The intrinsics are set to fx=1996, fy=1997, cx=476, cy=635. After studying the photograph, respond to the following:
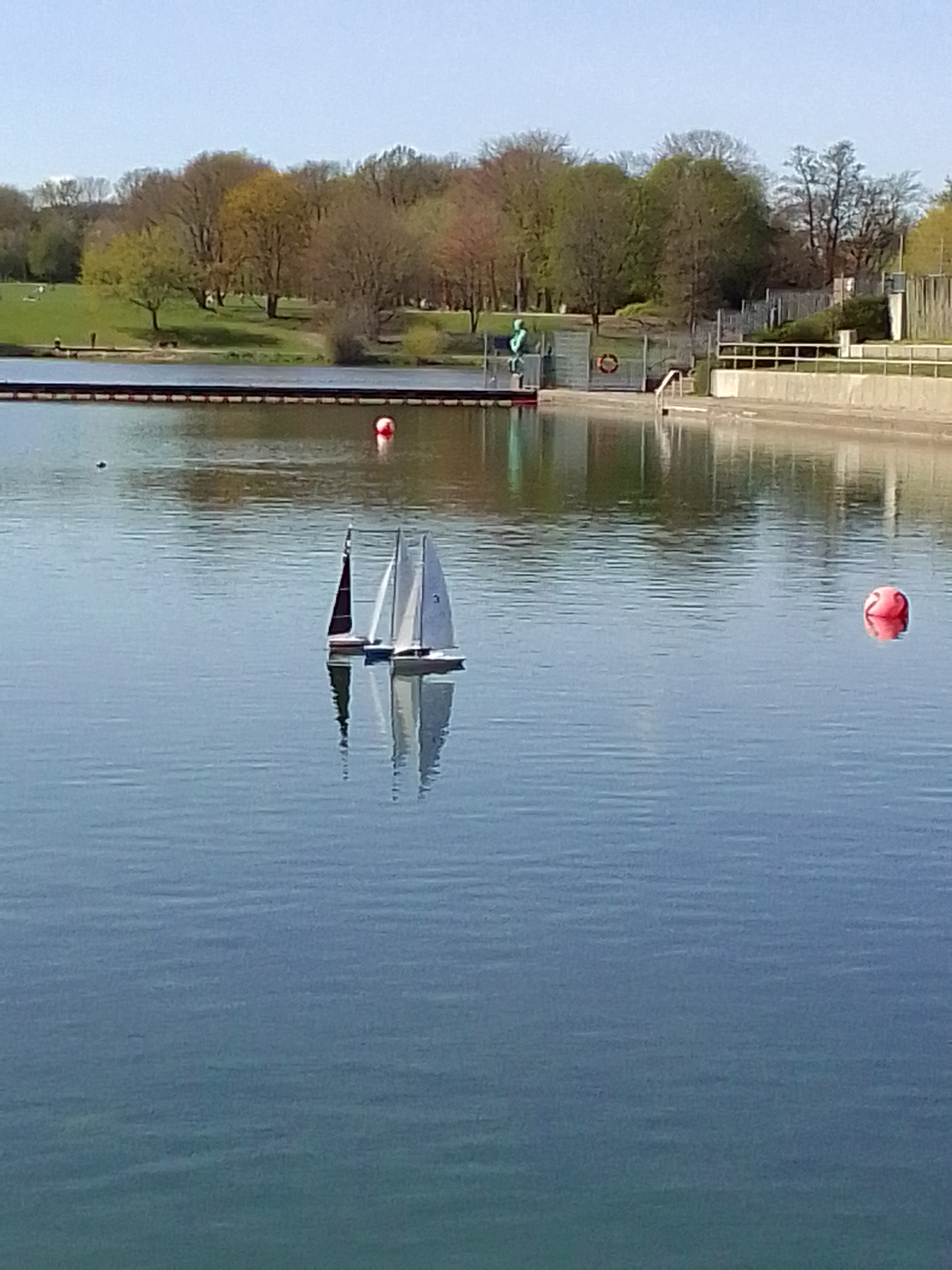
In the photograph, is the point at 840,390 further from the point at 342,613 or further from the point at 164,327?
the point at 164,327

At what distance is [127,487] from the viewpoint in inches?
1099

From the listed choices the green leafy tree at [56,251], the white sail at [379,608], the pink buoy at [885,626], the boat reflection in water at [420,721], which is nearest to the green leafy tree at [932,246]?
the pink buoy at [885,626]

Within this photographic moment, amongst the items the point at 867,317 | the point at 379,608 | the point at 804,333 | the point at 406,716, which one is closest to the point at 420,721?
the point at 406,716

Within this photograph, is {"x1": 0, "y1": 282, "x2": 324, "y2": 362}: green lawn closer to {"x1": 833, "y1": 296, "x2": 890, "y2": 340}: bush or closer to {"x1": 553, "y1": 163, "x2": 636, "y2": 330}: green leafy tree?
{"x1": 553, "y1": 163, "x2": 636, "y2": 330}: green leafy tree

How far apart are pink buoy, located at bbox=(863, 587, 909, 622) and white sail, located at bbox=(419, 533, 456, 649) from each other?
414cm

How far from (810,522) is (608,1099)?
61.1 ft

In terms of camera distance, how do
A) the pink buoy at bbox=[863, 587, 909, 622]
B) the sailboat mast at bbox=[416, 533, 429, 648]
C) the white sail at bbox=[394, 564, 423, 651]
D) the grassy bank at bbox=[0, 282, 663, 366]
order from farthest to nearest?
the grassy bank at bbox=[0, 282, 663, 366]
the pink buoy at bbox=[863, 587, 909, 622]
the white sail at bbox=[394, 564, 423, 651]
the sailboat mast at bbox=[416, 533, 429, 648]

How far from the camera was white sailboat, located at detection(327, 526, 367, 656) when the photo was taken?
47.7 feet

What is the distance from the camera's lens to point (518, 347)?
188 ft

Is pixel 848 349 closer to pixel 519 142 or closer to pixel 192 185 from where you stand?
pixel 519 142

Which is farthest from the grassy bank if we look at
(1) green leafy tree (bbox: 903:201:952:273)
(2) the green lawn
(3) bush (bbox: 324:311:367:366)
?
(1) green leafy tree (bbox: 903:201:952:273)

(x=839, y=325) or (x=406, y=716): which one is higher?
(x=839, y=325)

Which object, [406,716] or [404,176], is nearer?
[406,716]

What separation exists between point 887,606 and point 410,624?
4.63 m
